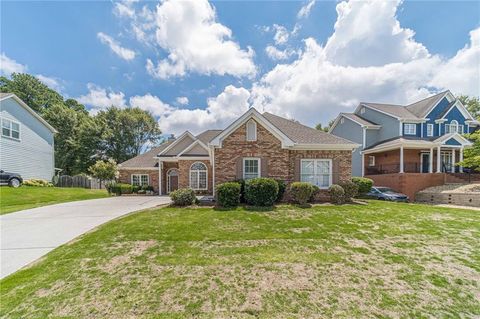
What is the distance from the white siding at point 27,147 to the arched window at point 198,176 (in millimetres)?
16884

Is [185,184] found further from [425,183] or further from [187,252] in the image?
[425,183]

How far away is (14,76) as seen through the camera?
129ft

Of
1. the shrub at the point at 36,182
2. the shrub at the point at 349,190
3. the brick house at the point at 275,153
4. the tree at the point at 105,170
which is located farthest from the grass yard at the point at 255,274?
the tree at the point at 105,170

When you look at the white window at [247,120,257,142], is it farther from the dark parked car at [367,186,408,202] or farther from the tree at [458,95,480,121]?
the tree at [458,95,480,121]

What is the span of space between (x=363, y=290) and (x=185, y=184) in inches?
654

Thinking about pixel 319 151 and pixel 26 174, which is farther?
pixel 26 174

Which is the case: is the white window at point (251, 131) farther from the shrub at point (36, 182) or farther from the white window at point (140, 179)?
the shrub at point (36, 182)

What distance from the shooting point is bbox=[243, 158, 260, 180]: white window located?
1257 centimetres

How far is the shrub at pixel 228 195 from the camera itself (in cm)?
1084

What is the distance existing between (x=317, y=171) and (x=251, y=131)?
198 inches

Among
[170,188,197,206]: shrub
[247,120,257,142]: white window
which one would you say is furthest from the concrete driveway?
[247,120,257,142]: white window

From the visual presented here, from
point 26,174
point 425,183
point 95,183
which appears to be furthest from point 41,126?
point 425,183

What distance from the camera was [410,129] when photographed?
893 inches

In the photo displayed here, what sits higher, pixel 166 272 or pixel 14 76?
pixel 14 76
